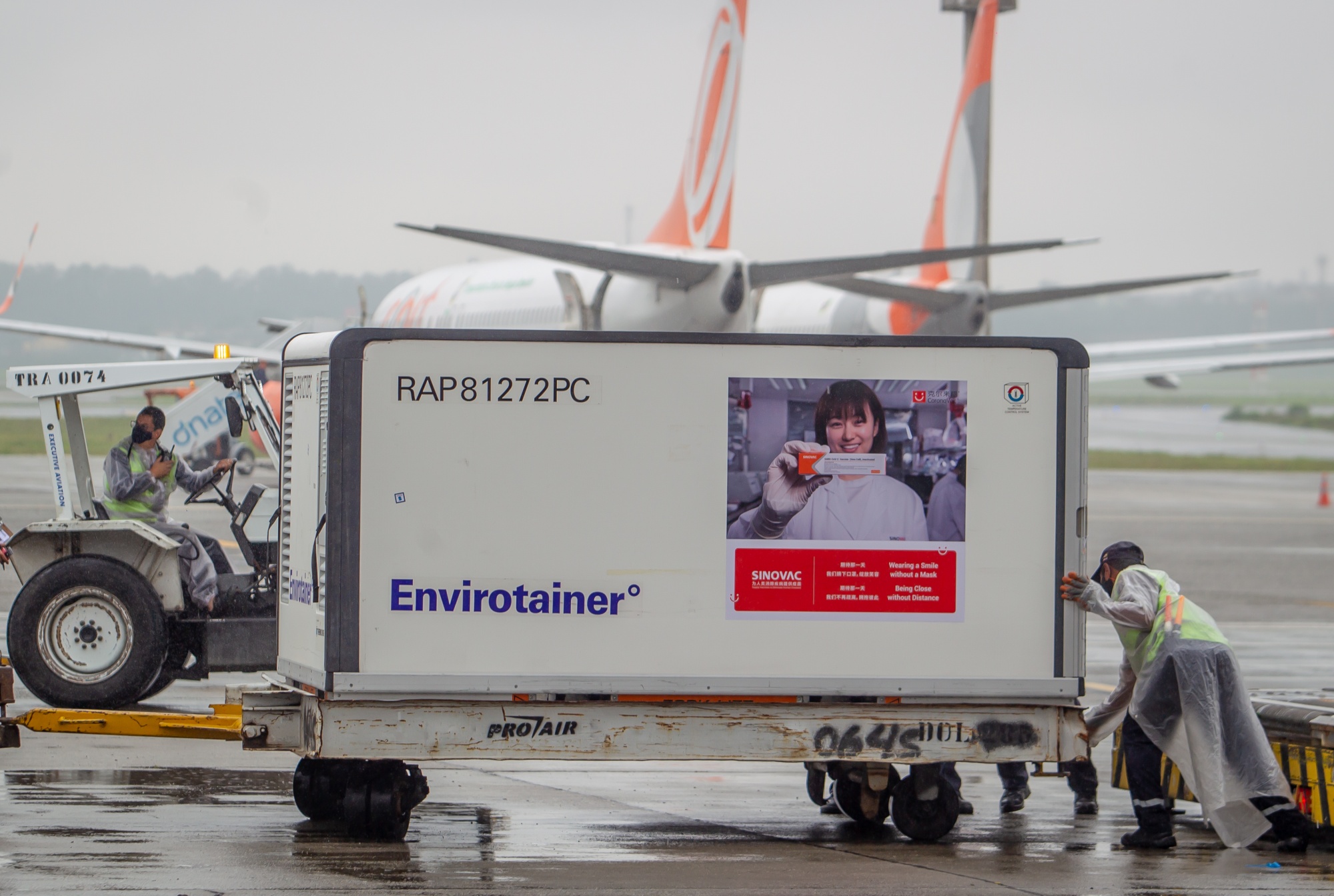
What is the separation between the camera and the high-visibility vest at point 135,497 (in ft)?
36.1

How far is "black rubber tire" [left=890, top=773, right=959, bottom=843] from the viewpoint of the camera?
8.48 meters

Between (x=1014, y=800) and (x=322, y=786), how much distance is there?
12.7 ft

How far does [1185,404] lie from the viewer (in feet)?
538

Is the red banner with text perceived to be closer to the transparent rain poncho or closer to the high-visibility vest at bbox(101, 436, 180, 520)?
the transparent rain poncho

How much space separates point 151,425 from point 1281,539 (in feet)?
79.2

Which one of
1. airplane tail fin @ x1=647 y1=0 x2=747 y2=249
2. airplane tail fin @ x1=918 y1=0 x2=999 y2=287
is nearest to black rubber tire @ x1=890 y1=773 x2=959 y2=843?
airplane tail fin @ x1=647 y1=0 x2=747 y2=249

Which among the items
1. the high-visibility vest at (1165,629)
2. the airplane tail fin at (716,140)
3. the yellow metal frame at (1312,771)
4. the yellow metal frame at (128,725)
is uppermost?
the airplane tail fin at (716,140)

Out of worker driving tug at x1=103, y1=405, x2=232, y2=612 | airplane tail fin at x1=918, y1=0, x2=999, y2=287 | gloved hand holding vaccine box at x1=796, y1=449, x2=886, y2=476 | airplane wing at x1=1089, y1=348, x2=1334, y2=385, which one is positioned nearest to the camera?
gloved hand holding vaccine box at x1=796, y1=449, x2=886, y2=476

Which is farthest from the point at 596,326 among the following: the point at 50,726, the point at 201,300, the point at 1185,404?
the point at 1185,404

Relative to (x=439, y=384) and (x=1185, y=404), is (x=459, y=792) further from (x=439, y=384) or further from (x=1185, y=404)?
(x=1185, y=404)

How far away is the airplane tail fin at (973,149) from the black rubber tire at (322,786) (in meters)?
28.1

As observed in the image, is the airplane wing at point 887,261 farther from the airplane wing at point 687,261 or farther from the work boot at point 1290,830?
the work boot at point 1290,830

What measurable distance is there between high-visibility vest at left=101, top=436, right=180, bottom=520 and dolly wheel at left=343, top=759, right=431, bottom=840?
139 inches

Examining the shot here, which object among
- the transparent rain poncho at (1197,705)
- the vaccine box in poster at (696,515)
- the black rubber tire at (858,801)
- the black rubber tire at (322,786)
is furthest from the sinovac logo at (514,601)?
the transparent rain poncho at (1197,705)
